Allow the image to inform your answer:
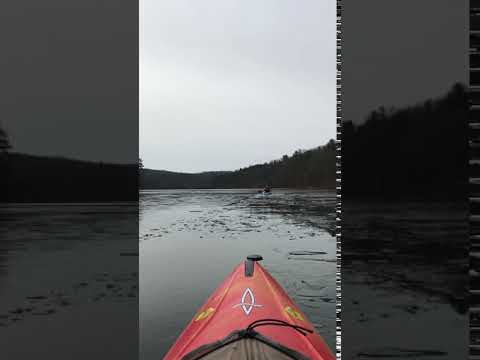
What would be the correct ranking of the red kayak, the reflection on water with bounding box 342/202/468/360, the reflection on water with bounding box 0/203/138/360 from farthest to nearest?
1. the reflection on water with bounding box 0/203/138/360
2. the reflection on water with bounding box 342/202/468/360
3. the red kayak

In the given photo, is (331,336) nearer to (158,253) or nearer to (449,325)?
(449,325)

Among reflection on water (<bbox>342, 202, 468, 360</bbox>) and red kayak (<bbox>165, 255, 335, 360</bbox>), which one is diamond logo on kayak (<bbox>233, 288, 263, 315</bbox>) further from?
reflection on water (<bbox>342, 202, 468, 360</bbox>)

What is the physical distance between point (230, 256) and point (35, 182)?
317 inches

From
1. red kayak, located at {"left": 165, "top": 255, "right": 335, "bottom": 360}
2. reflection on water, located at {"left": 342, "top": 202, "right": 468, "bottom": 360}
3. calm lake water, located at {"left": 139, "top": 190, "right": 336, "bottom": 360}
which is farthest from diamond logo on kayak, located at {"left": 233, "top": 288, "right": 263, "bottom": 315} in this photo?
calm lake water, located at {"left": 139, "top": 190, "right": 336, "bottom": 360}

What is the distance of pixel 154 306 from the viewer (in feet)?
11.5

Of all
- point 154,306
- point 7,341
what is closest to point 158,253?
point 154,306

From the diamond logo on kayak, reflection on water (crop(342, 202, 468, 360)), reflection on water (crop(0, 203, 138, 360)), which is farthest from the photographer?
reflection on water (crop(0, 203, 138, 360))

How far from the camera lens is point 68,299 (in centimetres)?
373

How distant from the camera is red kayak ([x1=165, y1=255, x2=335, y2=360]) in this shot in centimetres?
125

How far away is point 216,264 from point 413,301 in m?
3.65

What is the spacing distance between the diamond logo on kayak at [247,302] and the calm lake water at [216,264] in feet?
3.68

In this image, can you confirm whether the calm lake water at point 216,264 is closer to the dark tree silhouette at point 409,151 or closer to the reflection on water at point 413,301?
the reflection on water at point 413,301

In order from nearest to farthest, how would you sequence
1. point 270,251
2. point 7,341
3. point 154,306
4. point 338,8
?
point 338,8, point 7,341, point 154,306, point 270,251

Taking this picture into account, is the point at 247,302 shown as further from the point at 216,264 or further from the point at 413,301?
the point at 216,264
